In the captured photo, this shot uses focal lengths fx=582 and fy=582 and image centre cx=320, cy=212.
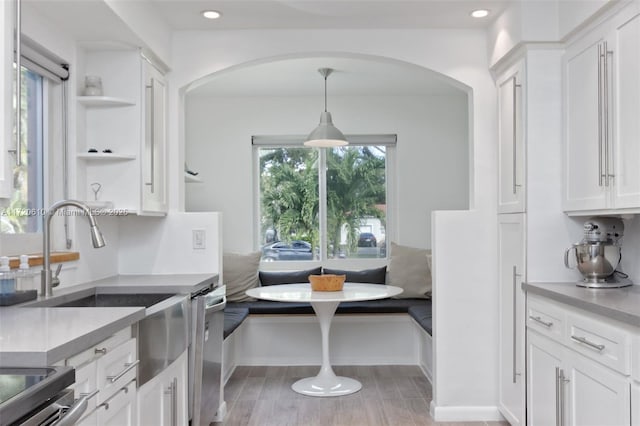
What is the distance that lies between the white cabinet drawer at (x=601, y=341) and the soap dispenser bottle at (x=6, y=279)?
219 cm

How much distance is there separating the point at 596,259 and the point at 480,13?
1507 mm

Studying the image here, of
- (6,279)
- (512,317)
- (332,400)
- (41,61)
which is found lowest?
(332,400)

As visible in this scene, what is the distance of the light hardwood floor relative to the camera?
356 centimetres

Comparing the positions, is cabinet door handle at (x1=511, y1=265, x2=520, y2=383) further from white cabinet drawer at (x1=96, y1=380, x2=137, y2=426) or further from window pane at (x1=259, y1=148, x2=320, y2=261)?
window pane at (x1=259, y1=148, x2=320, y2=261)

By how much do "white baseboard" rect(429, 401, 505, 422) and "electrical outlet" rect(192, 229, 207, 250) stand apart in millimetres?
1740

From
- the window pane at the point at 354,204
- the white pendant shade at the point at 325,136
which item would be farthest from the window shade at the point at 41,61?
the window pane at the point at 354,204

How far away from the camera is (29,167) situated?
2.76 m

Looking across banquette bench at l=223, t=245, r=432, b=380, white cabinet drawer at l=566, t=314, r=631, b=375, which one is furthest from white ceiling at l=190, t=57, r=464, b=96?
white cabinet drawer at l=566, t=314, r=631, b=375

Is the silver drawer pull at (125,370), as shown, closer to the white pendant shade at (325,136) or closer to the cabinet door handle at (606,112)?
the cabinet door handle at (606,112)

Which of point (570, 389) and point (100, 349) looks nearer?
point (100, 349)

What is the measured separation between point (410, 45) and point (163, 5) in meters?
1.46

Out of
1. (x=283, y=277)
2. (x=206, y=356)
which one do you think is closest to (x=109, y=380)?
(x=206, y=356)

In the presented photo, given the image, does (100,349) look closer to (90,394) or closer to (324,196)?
(90,394)

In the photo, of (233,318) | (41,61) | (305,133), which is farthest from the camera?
(305,133)
